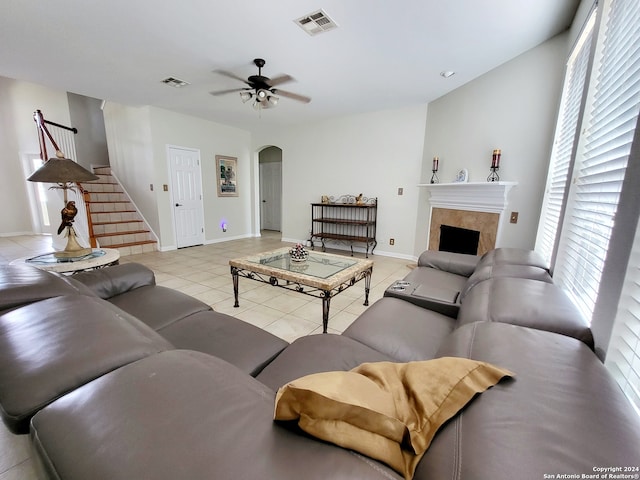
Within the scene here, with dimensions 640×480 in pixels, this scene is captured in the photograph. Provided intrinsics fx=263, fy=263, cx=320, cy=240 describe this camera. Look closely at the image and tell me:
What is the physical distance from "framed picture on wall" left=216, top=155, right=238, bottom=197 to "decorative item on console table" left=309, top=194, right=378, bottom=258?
2049 mm

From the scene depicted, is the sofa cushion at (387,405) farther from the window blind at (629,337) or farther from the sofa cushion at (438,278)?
the sofa cushion at (438,278)

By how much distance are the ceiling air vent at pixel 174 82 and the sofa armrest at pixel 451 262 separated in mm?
3807

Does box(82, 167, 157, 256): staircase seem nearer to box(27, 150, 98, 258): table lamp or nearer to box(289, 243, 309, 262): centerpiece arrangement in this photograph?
box(27, 150, 98, 258): table lamp

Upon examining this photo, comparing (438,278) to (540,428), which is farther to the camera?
(438,278)

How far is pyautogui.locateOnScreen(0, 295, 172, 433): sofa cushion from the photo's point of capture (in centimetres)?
58

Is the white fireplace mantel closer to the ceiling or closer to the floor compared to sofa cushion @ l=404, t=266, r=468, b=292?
closer to the ceiling

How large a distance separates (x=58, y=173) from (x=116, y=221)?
3485 mm

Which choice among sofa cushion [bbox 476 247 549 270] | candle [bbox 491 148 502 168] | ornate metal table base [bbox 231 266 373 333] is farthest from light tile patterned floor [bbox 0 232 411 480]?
candle [bbox 491 148 502 168]

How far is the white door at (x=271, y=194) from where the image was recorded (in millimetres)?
7578

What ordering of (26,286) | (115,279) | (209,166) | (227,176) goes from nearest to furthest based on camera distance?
(26,286), (115,279), (209,166), (227,176)

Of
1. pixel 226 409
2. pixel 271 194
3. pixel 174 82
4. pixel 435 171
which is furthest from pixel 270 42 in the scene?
pixel 271 194

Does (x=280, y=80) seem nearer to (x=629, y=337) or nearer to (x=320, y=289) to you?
(x=320, y=289)

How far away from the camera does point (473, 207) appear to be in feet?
11.7

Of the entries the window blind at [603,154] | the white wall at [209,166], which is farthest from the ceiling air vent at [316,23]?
the white wall at [209,166]
